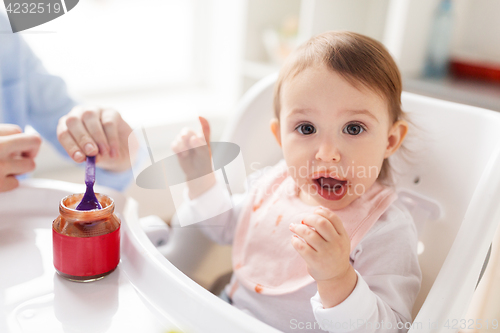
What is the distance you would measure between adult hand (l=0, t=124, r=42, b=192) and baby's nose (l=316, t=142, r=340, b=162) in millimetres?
396

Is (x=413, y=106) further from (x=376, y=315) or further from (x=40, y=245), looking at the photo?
(x=40, y=245)

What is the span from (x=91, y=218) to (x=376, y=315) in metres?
0.35

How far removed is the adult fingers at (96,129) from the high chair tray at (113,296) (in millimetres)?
98

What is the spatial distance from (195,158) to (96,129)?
0.16m

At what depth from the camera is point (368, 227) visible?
604 mm

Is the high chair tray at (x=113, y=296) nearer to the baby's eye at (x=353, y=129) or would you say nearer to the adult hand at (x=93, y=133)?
the adult hand at (x=93, y=133)

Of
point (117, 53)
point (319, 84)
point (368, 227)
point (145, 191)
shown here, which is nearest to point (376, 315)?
point (368, 227)

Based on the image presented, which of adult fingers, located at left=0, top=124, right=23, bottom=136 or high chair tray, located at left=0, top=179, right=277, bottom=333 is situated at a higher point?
adult fingers, located at left=0, top=124, right=23, bottom=136

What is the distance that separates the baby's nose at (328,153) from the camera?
56 centimetres

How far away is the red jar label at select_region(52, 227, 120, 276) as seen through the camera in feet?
1.60

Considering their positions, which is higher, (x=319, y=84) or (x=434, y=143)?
(x=319, y=84)

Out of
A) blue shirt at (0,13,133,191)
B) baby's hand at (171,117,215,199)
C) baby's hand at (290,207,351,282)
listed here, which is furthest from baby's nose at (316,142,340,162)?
blue shirt at (0,13,133,191)

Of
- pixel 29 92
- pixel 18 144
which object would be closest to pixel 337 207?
pixel 18 144

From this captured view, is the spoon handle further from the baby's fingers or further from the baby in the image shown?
the baby's fingers
